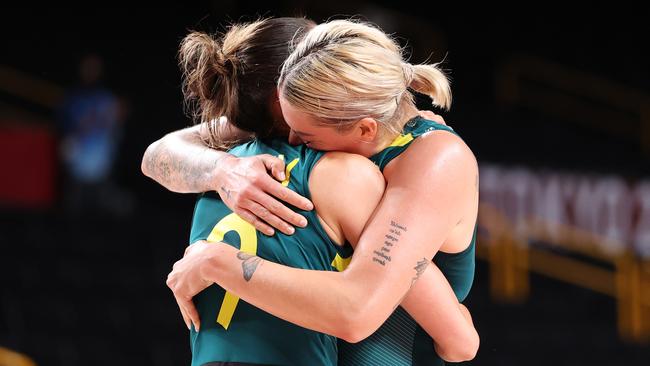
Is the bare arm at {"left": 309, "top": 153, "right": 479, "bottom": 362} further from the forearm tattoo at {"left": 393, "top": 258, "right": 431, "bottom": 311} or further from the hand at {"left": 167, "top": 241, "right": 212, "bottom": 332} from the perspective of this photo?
the hand at {"left": 167, "top": 241, "right": 212, "bottom": 332}

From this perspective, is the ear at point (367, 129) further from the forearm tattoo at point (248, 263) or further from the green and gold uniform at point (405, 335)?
the forearm tattoo at point (248, 263)

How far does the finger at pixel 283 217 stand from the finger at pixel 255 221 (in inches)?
0.7

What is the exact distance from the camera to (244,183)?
203 cm

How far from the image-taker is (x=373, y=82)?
76.0 inches

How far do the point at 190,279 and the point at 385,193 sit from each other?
16.9 inches

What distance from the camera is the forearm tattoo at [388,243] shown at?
1.92 metres

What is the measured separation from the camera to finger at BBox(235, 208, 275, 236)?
200 cm
